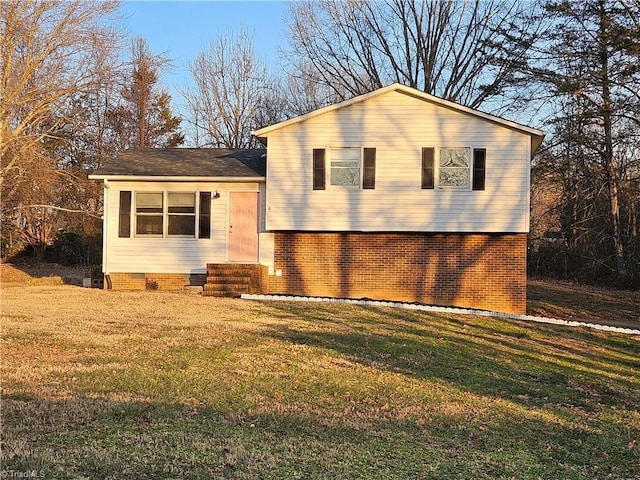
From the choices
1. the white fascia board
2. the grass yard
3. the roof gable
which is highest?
the roof gable

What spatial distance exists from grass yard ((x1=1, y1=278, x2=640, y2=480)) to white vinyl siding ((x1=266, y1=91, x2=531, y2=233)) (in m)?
5.24

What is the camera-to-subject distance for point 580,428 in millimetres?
5414

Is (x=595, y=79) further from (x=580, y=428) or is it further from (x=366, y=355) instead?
(x=580, y=428)

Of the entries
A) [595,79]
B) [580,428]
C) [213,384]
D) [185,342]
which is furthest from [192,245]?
[595,79]

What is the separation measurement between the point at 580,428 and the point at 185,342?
200 inches

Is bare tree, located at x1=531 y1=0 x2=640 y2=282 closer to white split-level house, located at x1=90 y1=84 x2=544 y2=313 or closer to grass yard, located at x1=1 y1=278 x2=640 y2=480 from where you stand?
white split-level house, located at x1=90 y1=84 x2=544 y2=313

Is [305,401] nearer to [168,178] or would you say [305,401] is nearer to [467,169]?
[467,169]

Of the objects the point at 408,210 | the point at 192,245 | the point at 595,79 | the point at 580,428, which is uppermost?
the point at 595,79

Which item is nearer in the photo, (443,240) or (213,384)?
(213,384)

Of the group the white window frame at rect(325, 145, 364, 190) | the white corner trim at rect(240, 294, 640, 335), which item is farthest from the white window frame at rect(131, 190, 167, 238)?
the white window frame at rect(325, 145, 364, 190)

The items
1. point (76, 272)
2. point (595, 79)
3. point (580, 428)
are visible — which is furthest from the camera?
point (76, 272)

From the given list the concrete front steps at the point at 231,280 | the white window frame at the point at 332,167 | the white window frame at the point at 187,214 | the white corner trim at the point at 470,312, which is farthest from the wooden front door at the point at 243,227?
the white window frame at the point at 332,167

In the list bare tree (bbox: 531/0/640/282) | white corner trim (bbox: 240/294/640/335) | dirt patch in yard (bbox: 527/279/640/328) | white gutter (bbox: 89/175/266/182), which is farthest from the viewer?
bare tree (bbox: 531/0/640/282)

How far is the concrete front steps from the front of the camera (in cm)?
1485
